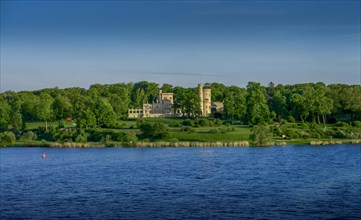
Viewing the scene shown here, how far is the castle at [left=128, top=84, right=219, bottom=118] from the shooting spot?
5910 inches

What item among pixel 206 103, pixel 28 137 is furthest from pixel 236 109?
pixel 28 137

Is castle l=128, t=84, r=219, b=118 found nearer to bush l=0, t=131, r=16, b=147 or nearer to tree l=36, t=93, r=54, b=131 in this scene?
tree l=36, t=93, r=54, b=131

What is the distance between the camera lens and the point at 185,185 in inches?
1875

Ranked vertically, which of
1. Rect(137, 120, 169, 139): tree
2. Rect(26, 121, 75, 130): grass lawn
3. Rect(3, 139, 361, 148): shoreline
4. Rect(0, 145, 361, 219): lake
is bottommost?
Rect(0, 145, 361, 219): lake

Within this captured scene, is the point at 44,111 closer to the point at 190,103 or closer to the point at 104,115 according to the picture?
the point at 104,115

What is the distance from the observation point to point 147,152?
7931 cm

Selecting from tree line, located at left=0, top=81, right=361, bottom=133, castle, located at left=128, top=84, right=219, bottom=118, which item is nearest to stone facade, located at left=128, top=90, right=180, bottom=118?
castle, located at left=128, top=84, right=219, bottom=118

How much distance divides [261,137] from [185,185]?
138ft

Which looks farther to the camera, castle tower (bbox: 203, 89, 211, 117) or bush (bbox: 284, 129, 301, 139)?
castle tower (bbox: 203, 89, 211, 117)

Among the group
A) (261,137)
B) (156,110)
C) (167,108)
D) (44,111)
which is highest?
(167,108)

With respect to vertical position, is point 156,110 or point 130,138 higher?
point 156,110

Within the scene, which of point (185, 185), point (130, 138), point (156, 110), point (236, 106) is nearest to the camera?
point (185, 185)

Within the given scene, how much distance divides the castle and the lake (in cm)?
7386

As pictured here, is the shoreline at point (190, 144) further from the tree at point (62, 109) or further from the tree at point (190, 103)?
the tree at point (190, 103)
